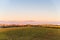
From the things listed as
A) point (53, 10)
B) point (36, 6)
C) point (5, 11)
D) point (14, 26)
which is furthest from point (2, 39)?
point (53, 10)

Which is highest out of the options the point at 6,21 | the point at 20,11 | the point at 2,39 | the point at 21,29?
the point at 20,11

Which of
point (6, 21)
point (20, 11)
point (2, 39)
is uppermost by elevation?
point (20, 11)

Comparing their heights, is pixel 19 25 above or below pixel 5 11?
below

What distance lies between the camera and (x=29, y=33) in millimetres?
1463

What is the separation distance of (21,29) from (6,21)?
210 mm

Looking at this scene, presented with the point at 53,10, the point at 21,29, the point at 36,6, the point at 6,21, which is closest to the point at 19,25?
the point at 21,29

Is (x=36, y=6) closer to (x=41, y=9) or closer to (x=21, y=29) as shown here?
(x=41, y=9)

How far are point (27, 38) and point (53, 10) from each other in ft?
1.54

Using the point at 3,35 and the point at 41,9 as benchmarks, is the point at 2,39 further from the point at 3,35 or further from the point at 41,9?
the point at 41,9

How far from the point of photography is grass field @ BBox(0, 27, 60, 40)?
4.69 ft

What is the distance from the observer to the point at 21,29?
1.48 meters

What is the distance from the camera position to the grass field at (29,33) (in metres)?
1.43

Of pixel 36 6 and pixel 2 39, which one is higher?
pixel 36 6

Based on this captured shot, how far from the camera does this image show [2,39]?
142cm
